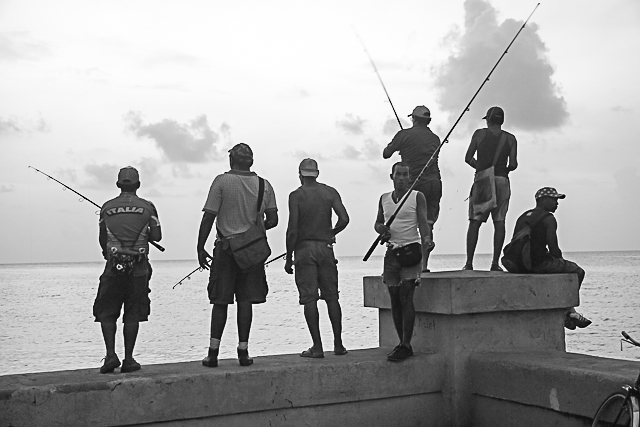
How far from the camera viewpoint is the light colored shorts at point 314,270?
6371 mm

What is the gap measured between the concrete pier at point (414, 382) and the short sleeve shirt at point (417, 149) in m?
1.00

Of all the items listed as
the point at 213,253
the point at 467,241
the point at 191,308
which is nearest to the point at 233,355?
the point at 467,241

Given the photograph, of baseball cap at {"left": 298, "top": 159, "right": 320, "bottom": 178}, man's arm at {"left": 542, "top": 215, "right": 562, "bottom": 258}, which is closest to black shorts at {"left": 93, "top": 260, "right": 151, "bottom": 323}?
baseball cap at {"left": 298, "top": 159, "right": 320, "bottom": 178}

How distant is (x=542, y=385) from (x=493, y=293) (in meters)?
0.96

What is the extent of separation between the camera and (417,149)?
732 cm

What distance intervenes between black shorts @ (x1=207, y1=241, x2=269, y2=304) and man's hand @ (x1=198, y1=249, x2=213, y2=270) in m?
0.08

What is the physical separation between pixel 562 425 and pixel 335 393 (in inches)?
62.8

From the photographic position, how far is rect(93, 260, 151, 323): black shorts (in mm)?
5609

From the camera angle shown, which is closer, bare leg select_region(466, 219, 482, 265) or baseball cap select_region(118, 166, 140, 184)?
baseball cap select_region(118, 166, 140, 184)

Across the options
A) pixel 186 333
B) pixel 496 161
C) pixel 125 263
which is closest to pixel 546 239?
A: pixel 496 161

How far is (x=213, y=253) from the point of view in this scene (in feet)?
19.6

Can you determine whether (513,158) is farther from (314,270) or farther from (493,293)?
(314,270)

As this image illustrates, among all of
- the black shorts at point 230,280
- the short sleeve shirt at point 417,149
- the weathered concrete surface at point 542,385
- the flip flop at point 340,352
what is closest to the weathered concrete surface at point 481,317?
the weathered concrete surface at point 542,385

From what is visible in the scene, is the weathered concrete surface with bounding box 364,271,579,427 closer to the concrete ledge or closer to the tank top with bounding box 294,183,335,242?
the concrete ledge
